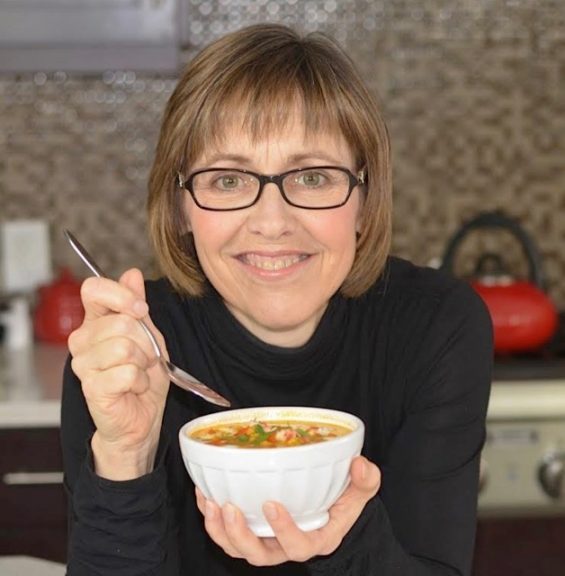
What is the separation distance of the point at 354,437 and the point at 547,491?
133cm

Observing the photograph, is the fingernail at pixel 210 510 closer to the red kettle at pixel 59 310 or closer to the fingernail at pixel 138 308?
the fingernail at pixel 138 308

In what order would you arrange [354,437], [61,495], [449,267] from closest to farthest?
[354,437]
[61,495]
[449,267]

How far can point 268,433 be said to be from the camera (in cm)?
125

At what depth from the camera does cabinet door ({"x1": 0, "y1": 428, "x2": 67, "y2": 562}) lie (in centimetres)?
238

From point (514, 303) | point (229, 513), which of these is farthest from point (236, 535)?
point (514, 303)

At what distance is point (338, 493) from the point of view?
1.24 m

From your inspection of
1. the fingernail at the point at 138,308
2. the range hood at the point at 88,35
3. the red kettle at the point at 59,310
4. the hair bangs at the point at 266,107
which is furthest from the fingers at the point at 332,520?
the range hood at the point at 88,35

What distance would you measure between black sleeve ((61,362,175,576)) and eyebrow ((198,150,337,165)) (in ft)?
1.18

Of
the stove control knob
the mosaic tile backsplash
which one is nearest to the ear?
the stove control knob

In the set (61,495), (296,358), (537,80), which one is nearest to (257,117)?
(296,358)

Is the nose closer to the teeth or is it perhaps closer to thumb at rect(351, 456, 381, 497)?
the teeth

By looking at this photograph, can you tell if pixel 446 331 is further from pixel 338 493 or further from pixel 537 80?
pixel 537 80

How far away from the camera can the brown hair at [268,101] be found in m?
1.54

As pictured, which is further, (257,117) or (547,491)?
(547,491)
